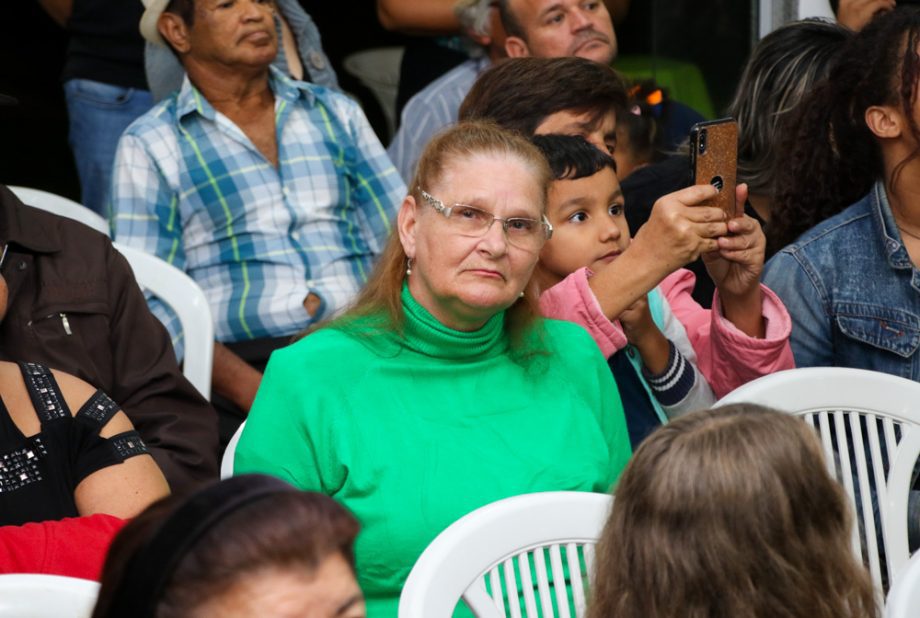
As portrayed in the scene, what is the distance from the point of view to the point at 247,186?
3.73 metres

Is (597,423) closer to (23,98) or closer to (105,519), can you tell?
(105,519)

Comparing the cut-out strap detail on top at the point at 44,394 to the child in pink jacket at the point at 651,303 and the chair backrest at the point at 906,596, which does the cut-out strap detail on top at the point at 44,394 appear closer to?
the child in pink jacket at the point at 651,303

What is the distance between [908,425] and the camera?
2.54 meters

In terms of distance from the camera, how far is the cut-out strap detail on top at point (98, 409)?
7.55 ft

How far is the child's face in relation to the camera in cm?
279

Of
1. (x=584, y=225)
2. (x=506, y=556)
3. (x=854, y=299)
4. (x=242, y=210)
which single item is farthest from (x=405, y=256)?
(x=242, y=210)

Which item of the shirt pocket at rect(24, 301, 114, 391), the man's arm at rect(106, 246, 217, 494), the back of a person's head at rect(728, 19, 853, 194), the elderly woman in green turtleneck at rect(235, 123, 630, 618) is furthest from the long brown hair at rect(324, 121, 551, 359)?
the back of a person's head at rect(728, 19, 853, 194)

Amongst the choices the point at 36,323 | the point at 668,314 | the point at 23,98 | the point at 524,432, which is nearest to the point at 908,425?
the point at 668,314

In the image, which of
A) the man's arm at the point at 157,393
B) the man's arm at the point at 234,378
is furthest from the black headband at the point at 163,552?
the man's arm at the point at 234,378

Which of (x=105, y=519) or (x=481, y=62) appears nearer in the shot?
(x=105, y=519)

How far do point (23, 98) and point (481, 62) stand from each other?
180 centimetres

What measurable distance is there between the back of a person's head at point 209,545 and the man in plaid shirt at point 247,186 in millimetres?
2288

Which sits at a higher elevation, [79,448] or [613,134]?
[613,134]

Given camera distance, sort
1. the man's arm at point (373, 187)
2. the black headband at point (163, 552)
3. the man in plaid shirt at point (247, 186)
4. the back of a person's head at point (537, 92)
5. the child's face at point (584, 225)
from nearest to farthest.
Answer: the black headband at point (163, 552) → the child's face at point (584, 225) → the back of a person's head at point (537, 92) → the man in plaid shirt at point (247, 186) → the man's arm at point (373, 187)
